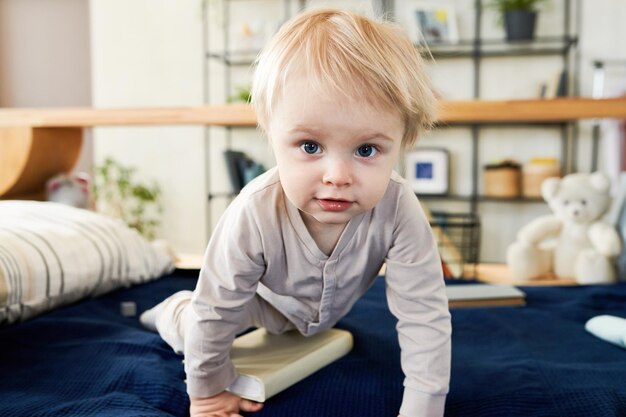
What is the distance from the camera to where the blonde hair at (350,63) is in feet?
2.14

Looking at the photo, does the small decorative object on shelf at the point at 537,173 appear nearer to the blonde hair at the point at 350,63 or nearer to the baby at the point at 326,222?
the baby at the point at 326,222

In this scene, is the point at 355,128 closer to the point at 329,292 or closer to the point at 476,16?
the point at 329,292

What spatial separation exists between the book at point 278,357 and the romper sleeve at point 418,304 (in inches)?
5.8

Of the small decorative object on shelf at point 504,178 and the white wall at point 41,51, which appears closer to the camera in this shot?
the small decorative object on shelf at point 504,178

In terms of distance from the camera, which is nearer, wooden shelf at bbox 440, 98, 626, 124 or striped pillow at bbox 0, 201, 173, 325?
striped pillow at bbox 0, 201, 173, 325

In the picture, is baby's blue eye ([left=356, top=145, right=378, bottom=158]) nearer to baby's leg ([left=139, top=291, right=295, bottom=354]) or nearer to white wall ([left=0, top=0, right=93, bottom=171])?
baby's leg ([left=139, top=291, right=295, bottom=354])

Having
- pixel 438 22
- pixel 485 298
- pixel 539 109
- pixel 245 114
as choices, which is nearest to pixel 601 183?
pixel 539 109

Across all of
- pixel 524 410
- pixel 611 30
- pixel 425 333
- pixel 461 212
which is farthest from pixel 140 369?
pixel 611 30

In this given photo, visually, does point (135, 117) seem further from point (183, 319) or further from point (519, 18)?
point (519, 18)

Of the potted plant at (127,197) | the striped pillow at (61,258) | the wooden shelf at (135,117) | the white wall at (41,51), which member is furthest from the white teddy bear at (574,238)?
the white wall at (41,51)

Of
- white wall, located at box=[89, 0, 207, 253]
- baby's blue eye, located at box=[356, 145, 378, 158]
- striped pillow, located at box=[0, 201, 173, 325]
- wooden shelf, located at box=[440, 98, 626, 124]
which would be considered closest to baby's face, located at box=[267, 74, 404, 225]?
baby's blue eye, located at box=[356, 145, 378, 158]

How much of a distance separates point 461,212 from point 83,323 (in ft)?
8.70

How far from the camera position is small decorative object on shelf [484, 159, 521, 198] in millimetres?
3203

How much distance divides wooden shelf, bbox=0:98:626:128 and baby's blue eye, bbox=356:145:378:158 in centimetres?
60
